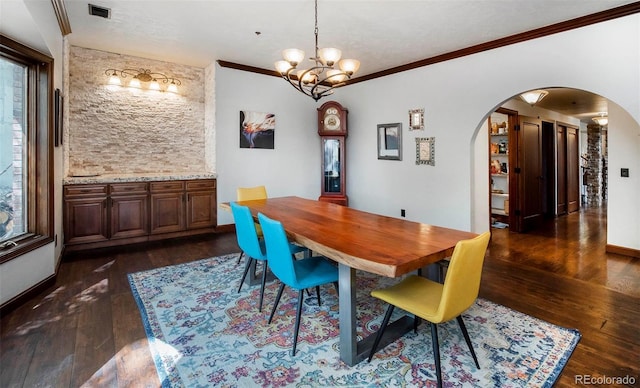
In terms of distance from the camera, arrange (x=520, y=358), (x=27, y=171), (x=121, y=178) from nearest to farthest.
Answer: (x=520, y=358), (x=27, y=171), (x=121, y=178)

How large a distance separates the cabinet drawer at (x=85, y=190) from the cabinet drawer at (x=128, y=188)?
114mm

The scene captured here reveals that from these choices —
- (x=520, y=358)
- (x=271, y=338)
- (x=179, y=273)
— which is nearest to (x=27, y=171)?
(x=179, y=273)

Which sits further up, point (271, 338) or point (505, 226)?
point (505, 226)

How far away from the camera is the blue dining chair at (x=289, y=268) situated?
2.04m

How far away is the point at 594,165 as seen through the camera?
9.05 m

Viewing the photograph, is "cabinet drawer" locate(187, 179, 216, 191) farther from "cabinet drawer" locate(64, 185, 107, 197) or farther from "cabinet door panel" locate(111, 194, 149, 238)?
"cabinet drawer" locate(64, 185, 107, 197)

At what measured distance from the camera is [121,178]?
14.2 feet

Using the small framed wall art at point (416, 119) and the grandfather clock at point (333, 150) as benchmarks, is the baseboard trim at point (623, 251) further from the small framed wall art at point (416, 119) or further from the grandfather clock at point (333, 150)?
the grandfather clock at point (333, 150)

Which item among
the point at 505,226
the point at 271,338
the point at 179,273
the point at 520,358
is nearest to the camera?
the point at 520,358

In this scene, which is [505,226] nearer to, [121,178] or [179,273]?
[179,273]

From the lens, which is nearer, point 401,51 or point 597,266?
point 597,266

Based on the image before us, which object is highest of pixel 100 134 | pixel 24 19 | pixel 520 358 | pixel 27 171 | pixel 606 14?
pixel 606 14

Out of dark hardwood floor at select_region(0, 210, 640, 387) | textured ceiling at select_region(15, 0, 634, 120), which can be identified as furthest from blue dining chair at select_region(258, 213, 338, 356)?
textured ceiling at select_region(15, 0, 634, 120)

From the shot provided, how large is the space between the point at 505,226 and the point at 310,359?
17.8 feet
